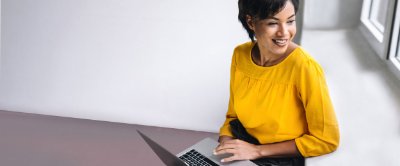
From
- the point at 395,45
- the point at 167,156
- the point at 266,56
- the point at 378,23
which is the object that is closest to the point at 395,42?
the point at 395,45

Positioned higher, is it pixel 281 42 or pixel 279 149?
pixel 281 42

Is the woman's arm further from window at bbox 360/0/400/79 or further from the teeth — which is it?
window at bbox 360/0/400/79

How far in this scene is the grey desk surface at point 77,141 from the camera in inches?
91.3

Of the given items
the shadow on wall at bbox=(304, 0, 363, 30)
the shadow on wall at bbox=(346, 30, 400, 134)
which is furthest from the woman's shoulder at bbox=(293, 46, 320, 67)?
the shadow on wall at bbox=(304, 0, 363, 30)

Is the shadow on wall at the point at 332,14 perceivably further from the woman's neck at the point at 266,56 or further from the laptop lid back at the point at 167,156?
the laptop lid back at the point at 167,156

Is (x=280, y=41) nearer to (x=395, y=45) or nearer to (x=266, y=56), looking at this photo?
(x=266, y=56)

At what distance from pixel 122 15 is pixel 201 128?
647 millimetres

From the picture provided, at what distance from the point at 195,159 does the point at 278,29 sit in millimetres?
401

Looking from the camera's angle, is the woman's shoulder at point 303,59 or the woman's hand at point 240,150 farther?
the woman's hand at point 240,150

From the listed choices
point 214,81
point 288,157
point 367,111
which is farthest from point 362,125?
point 214,81

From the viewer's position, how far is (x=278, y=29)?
46.6 inches

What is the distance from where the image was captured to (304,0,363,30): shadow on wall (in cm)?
182

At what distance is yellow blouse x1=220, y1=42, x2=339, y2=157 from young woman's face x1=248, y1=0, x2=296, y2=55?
0.03 metres

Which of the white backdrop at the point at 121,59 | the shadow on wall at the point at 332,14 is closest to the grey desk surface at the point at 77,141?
the white backdrop at the point at 121,59
